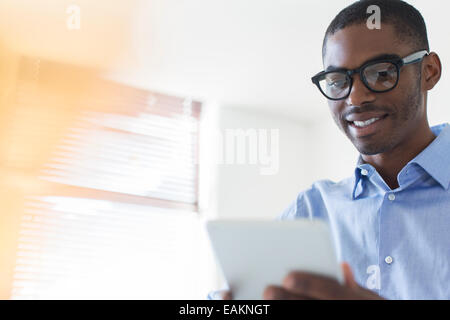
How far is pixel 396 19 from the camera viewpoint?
1.10m

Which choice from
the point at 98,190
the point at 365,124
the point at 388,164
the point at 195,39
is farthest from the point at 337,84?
the point at 98,190

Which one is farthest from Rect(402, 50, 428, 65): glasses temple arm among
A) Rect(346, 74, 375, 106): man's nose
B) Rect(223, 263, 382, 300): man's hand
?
Rect(223, 263, 382, 300): man's hand

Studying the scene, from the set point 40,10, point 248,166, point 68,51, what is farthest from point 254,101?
point 40,10

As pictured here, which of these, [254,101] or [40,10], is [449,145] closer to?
[40,10]

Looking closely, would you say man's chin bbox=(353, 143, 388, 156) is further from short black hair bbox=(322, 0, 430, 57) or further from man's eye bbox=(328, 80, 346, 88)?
short black hair bbox=(322, 0, 430, 57)

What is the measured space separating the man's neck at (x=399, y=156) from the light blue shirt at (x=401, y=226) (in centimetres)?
3

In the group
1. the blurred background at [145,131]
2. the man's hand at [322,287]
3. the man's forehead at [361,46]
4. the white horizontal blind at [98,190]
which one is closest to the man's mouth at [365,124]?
the man's forehead at [361,46]

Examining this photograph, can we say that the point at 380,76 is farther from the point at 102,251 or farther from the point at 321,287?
the point at 102,251

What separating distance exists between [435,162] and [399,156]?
0.10 m

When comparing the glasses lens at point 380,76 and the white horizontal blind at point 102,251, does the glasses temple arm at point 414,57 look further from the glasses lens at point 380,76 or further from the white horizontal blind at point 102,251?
the white horizontal blind at point 102,251

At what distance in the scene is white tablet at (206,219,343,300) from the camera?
61 cm

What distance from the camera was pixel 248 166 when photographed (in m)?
3.20

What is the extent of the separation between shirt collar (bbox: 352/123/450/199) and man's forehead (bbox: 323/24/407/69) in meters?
0.20

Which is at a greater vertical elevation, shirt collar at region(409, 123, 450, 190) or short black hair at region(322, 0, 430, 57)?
short black hair at region(322, 0, 430, 57)
